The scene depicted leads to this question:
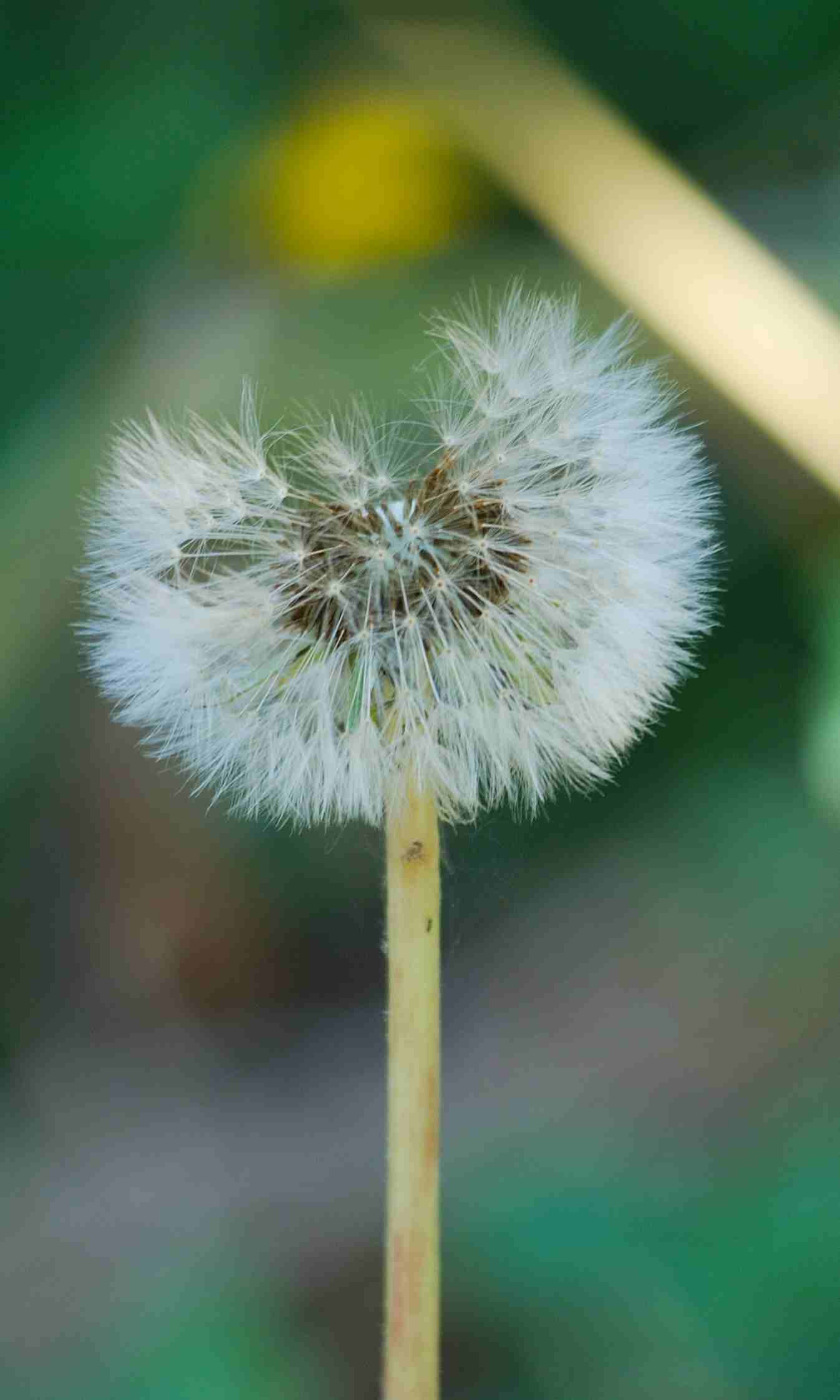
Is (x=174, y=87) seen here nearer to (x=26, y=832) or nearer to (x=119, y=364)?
(x=119, y=364)

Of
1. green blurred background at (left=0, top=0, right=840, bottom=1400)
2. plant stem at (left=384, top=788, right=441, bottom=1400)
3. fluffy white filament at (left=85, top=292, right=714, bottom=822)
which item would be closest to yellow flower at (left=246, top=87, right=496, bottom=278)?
green blurred background at (left=0, top=0, right=840, bottom=1400)

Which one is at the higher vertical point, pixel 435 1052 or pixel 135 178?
pixel 135 178

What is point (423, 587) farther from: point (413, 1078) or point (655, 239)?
point (655, 239)

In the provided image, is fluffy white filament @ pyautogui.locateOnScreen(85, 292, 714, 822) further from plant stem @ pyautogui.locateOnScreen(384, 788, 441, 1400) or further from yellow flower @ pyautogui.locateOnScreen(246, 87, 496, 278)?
yellow flower @ pyautogui.locateOnScreen(246, 87, 496, 278)

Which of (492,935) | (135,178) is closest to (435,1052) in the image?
(492,935)

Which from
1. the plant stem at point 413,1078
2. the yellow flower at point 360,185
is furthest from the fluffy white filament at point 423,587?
the yellow flower at point 360,185

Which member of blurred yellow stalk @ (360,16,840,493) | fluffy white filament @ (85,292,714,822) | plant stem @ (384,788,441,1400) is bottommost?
plant stem @ (384,788,441,1400)

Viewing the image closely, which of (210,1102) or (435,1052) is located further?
(210,1102)
